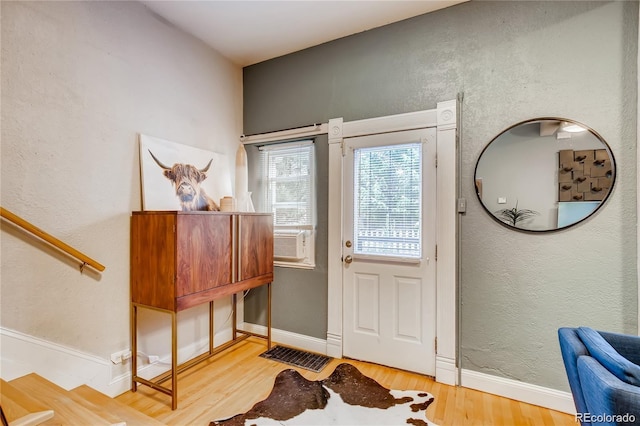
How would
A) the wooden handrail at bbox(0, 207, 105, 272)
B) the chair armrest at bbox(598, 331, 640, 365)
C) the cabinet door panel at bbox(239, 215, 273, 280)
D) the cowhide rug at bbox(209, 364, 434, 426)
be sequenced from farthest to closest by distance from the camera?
1. the cabinet door panel at bbox(239, 215, 273, 280)
2. the cowhide rug at bbox(209, 364, 434, 426)
3. the wooden handrail at bbox(0, 207, 105, 272)
4. the chair armrest at bbox(598, 331, 640, 365)

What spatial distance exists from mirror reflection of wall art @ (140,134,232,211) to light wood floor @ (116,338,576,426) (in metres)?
1.43

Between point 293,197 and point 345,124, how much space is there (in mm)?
911

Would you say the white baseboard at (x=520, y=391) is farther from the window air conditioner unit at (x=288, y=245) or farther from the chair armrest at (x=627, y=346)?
the window air conditioner unit at (x=288, y=245)

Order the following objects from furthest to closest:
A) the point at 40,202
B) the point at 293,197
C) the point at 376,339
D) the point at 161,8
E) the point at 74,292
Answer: the point at 293,197
the point at 376,339
the point at 161,8
the point at 74,292
the point at 40,202

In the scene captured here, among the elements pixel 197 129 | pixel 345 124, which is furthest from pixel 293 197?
pixel 197 129

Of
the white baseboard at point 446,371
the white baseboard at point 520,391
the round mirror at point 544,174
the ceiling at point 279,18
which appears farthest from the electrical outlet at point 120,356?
the round mirror at point 544,174

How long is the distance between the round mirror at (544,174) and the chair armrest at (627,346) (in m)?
0.83

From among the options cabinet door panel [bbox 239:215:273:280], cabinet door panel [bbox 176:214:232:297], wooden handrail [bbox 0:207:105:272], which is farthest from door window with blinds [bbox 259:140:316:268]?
wooden handrail [bbox 0:207:105:272]

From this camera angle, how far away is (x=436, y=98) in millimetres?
2438

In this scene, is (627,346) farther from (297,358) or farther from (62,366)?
(62,366)

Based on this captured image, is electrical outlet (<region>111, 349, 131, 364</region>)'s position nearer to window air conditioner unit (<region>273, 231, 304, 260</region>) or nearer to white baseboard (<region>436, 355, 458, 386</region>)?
window air conditioner unit (<region>273, 231, 304, 260</region>)

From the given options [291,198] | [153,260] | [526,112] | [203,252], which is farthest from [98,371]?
[526,112]

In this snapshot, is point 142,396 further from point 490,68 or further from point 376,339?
point 490,68

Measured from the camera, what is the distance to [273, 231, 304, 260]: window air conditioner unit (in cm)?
300
